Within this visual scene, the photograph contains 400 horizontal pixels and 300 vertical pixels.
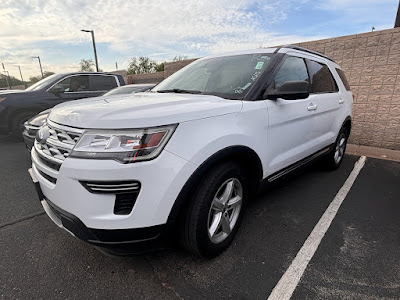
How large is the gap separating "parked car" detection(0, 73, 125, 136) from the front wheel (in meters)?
5.97

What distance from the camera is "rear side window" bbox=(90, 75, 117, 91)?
280 inches

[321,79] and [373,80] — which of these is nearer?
[321,79]

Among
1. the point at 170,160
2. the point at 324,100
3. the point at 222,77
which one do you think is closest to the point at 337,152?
the point at 324,100

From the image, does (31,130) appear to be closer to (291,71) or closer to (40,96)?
(40,96)

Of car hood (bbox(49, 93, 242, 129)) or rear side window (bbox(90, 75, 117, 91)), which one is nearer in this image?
car hood (bbox(49, 93, 242, 129))

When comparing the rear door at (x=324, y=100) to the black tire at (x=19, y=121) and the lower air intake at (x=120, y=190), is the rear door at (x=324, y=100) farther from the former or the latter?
the black tire at (x=19, y=121)

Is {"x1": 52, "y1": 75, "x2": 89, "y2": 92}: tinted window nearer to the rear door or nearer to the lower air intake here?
the rear door

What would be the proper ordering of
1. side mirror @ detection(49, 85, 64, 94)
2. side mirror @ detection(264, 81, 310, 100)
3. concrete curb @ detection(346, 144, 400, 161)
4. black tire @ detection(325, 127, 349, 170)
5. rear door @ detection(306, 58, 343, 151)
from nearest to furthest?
side mirror @ detection(264, 81, 310, 100) < rear door @ detection(306, 58, 343, 151) < black tire @ detection(325, 127, 349, 170) < concrete curb @ detection(346, 144, 400, 161) < side mirror @ detection(49, 85, 64, 94)

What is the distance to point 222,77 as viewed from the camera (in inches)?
105

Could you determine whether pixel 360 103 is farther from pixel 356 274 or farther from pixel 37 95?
pixel 37 95

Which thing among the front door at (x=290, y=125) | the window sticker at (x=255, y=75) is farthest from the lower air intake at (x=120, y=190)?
the window sticker at (x=255, y=75)

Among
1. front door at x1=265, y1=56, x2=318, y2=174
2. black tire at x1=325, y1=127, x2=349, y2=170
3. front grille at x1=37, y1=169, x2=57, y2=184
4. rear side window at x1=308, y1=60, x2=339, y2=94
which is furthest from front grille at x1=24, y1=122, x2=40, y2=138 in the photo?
black tire at x1=325, y1=127, x2=349, y2=170

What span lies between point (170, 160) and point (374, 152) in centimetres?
546

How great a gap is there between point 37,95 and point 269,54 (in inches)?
235
